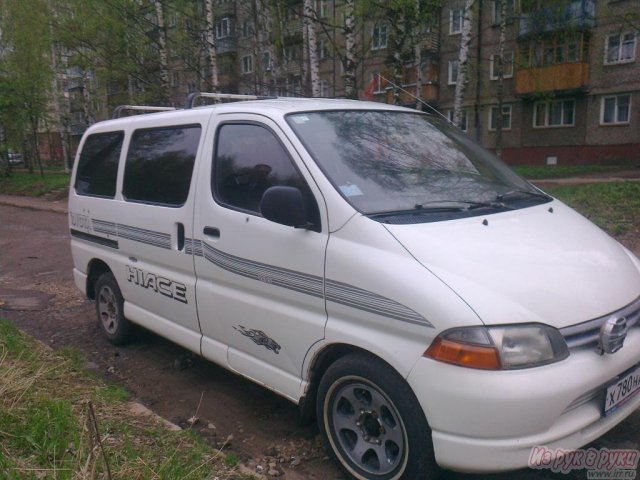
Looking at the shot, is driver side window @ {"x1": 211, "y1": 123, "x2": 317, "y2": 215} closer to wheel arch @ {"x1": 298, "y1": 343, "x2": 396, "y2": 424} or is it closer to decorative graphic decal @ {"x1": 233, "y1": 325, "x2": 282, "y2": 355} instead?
decorative graphic decal @ {"x1": 233, "y1": 325, "x2": 282, "y2": 355}

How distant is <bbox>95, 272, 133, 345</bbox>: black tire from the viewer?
17.9 feet

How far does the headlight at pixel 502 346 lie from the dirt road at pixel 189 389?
98 cm

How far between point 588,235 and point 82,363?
4010mm

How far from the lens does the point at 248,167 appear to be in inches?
153

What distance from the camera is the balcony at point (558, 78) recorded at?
Answer: 91.6 ft

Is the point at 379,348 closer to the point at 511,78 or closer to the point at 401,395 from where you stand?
the point at 401,395

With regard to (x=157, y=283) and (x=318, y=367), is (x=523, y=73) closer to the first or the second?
(x=157, y=283)

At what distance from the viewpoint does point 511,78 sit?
31.2 meters

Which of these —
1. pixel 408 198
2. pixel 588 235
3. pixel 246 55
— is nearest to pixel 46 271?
pixel 408 198

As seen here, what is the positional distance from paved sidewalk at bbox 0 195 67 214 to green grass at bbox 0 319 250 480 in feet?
49.0

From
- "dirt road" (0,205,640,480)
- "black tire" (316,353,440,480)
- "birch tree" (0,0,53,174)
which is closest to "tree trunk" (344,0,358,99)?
"dirt road" (0,205,640,480)

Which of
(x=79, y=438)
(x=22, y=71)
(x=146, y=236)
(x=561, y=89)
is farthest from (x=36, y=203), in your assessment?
(x=561, y=89)

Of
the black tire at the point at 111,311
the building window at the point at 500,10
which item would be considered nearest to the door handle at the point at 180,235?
the black tire at the point at 111,311

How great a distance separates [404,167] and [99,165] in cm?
334
